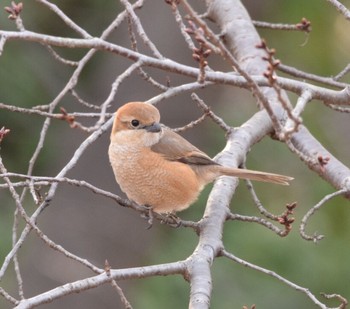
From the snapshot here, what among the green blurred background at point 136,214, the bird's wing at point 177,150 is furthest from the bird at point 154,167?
the green blurred background at point 136,214

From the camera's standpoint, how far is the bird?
5047 mm

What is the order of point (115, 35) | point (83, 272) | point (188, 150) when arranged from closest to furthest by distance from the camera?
point (188, 150)
point (83, 272)
point (115, 35)

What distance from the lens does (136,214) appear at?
855cm

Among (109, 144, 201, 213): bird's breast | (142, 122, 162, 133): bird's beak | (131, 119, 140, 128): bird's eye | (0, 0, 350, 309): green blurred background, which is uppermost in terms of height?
(0, 0, 350, 309): green blurred background

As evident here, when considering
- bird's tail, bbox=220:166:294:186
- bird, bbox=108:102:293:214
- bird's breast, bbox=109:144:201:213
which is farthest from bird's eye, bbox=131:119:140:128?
bird's tail, bbox=220:166:294:186

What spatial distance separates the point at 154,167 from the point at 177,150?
0.25 meters

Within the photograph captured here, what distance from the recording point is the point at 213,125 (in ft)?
28.0

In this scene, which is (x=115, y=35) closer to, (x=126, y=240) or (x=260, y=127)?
(x=126, y=240)

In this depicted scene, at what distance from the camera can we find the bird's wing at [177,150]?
17.3ft

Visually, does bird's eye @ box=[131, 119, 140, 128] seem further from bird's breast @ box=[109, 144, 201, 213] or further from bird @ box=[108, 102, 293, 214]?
bird's breast @ box=[109, 144, 201, 213]

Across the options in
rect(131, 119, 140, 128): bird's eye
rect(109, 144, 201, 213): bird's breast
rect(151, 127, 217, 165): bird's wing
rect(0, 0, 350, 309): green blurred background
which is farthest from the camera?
rect(0, 0, 350, 309): green blurred background

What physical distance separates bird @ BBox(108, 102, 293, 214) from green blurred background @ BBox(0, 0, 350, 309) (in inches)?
103

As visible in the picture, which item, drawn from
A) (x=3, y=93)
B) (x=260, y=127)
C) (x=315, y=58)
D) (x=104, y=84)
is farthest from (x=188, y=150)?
(x=315, y=58)

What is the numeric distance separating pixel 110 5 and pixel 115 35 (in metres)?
0.48
